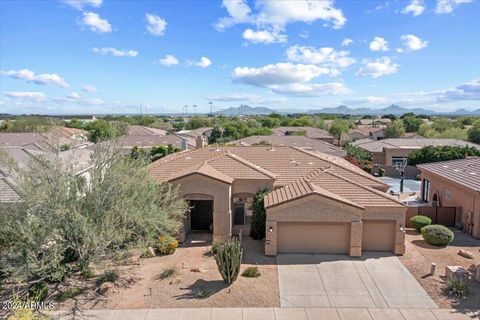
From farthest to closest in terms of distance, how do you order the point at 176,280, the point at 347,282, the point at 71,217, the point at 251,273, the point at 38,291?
1. the point at 251,273
2. the point at 347,282
3. the point at 176,280
4. the point at 38,291
5. the point at 71,217

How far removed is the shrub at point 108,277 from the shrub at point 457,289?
14268mm

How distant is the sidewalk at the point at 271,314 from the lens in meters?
13.4

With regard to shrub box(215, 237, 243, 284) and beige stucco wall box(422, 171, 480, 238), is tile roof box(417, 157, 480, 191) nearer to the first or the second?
beige stucco wall box(422, 171, 480, 238)

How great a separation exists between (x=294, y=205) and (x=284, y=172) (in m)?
5.95

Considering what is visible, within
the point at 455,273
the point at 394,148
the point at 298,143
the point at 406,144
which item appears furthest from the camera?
the point at 406,144

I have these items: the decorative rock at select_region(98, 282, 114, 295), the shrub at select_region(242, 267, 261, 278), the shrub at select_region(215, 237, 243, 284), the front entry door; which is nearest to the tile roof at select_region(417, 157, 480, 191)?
the shrub at select_region(242, 267, 261, 278)

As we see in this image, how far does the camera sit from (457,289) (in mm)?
15023

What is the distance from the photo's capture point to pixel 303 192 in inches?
771

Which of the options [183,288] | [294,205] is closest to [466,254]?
[294,205]

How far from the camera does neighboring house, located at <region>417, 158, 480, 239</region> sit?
22922mm

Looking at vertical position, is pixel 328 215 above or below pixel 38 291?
above

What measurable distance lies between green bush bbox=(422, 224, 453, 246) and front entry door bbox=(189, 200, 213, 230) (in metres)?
12.8

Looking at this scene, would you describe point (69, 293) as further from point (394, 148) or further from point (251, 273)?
point (394, 148)

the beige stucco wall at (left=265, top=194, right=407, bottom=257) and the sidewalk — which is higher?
the beige stucco wall at (left=265, top=194, right=407, bottom=257)
